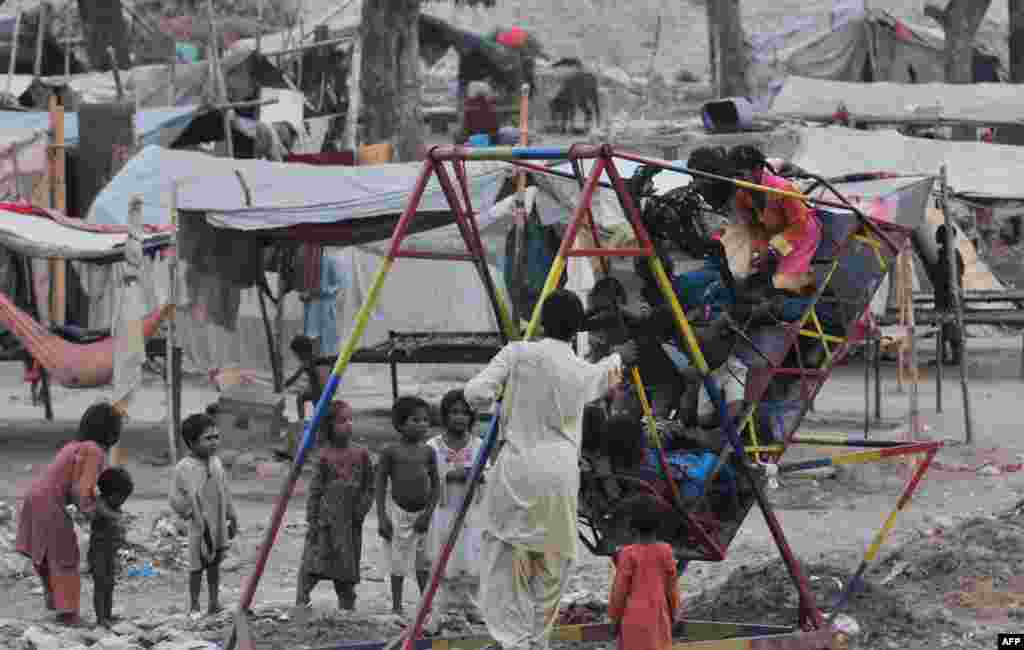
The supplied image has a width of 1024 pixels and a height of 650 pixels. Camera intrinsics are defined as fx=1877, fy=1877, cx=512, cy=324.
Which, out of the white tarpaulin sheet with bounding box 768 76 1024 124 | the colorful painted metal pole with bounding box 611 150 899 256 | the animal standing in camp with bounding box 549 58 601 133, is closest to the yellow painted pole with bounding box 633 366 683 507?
the colorful painted metal pole with bounding box 611 150 899 256

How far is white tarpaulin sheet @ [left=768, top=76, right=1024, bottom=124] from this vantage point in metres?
23.4

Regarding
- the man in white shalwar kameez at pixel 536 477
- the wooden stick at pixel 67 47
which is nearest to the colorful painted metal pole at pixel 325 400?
the man in white shalwar kameez at pixel 536 477

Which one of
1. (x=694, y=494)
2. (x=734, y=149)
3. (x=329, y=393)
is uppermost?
(x=734, y=149)

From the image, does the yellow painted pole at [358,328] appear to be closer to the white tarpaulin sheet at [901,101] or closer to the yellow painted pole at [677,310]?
the yellow painted pole at [677,310]

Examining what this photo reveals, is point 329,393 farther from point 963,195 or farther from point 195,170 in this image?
point 963,195

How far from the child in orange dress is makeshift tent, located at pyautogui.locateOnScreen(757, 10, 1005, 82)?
28386 millimetres

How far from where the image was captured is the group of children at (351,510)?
329 inches

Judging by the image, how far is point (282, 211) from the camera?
44.4 feet

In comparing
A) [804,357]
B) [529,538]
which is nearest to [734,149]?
[804,357]

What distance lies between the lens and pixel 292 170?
1455cm

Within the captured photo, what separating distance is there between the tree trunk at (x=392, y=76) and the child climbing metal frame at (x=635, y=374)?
1512 centimetres

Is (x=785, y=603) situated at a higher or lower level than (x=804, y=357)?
lower

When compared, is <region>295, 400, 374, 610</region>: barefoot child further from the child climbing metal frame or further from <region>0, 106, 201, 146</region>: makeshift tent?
<region>0, 106, 201, 146</region>: makeshift tent

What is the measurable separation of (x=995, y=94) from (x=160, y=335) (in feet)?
42.5
